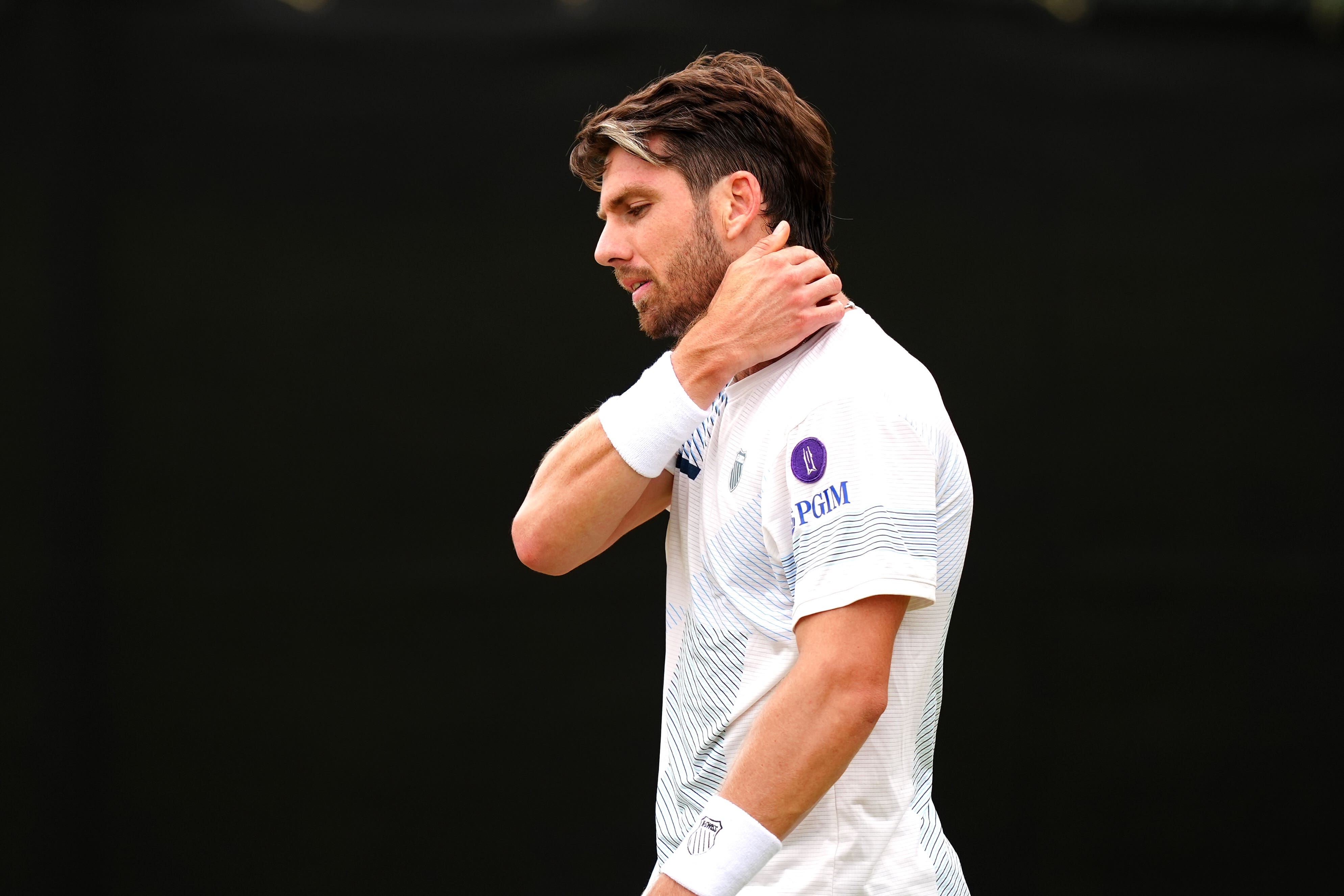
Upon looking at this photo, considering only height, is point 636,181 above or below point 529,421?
above

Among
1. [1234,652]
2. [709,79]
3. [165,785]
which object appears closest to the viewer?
[709,79]

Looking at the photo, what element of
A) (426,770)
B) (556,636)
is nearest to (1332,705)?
(556,636)

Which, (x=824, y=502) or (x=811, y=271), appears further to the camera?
(x=811, y=271)

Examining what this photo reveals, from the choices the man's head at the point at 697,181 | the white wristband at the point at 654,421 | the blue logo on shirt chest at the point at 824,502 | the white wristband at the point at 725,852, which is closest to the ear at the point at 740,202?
the man's head at the point at 697,181

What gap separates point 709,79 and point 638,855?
168cm

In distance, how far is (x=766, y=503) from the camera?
53.2 inches

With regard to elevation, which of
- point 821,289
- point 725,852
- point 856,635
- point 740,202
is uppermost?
point 740,202

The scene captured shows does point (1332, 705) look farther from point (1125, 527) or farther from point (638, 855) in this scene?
point (638, 855)

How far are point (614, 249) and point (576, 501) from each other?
0.33 m

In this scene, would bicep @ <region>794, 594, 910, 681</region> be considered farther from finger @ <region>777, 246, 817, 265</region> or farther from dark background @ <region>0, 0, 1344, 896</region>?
dark background @ <region>0, 0, 1344, 896</region>

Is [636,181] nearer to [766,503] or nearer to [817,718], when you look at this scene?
[766,503]

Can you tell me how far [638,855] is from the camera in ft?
8.59

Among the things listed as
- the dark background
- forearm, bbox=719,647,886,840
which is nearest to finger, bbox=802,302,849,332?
forearm, bbox=719,647,886,840

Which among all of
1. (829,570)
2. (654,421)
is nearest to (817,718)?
(829,570)
